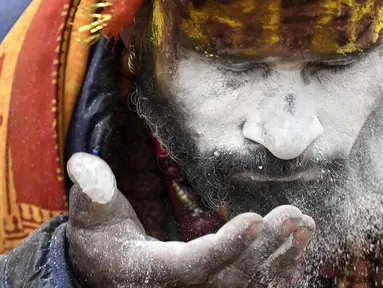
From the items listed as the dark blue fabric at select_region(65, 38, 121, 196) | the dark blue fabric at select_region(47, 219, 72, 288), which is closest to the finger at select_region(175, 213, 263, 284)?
the dark blue fabric at select_region(47, 219, 72, 288)

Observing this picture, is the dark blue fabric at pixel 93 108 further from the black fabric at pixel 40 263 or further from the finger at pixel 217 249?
the finger at pixel 217 249

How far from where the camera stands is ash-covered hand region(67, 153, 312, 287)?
43.8 inches

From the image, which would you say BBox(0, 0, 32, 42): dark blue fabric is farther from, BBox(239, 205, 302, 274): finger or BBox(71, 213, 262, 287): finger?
BBox(239, 205, 302, 274): finger

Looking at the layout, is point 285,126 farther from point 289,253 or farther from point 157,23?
point 157,23

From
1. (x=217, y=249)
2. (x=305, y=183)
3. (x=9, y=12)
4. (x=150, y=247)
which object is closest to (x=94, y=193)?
(x=150, y=247)

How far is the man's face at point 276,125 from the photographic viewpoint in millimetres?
1341

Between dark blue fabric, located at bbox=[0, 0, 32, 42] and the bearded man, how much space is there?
0.31 m

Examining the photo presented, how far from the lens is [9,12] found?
1768 millimetres

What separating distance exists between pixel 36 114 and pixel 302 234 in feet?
2.14

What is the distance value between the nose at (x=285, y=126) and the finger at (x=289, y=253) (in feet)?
0.63

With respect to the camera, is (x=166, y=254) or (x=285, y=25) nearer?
(x=166, y=254)

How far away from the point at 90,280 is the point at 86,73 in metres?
0.44

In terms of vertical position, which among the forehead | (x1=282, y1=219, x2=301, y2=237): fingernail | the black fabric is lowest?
the black fabric

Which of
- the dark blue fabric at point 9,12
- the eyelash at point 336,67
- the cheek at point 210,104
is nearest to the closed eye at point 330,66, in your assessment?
the eyelash at point 336,67
